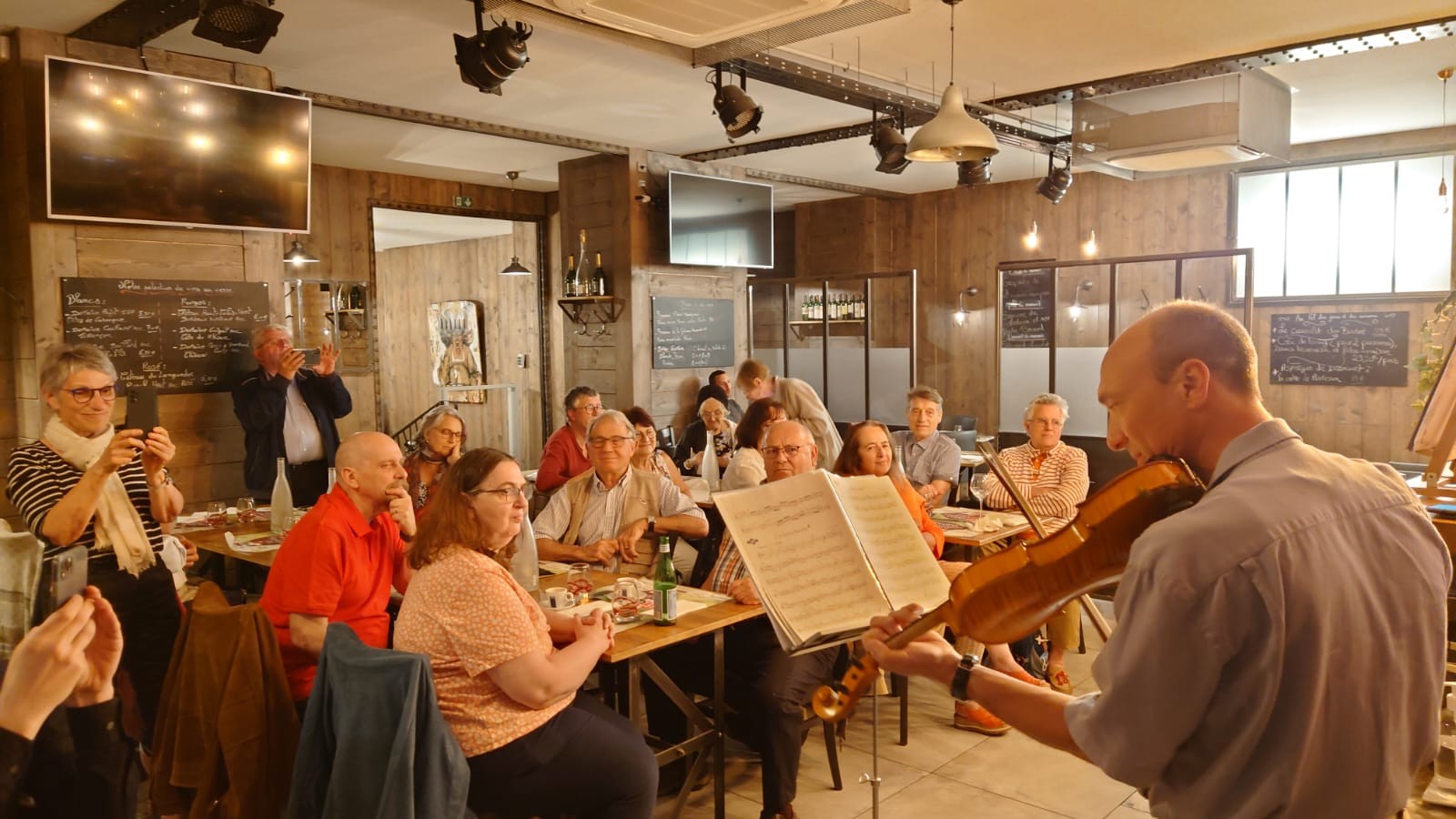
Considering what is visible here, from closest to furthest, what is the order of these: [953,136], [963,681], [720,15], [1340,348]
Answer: [963,681], [720,15], [953,136], [1340,348]

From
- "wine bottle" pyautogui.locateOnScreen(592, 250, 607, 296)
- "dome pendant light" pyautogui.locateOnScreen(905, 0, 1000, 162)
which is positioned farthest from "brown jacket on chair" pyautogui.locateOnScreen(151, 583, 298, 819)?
"wine bottle" pyautogui.locateOnScreen(592, 250, 607, 296)

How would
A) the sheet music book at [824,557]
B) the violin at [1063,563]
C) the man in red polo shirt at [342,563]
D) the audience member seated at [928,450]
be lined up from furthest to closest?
the audience member seated at [928,450] < the man in red polo shirt at [342,563] < the sheet music book at [824,557] < the violin at [1063,563]

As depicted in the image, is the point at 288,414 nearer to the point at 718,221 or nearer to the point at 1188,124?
the point at 718,221

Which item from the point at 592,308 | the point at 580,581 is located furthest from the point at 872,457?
the point at 592,308

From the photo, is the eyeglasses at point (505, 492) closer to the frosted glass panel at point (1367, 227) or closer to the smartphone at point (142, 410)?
the smartphone at point (142, 410)

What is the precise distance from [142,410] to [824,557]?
7.85 feet

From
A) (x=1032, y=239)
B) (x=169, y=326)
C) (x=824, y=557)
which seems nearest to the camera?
(x=824, y=557)

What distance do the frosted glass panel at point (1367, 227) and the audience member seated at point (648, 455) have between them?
6007 mm

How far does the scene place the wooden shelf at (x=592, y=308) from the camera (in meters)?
7.98

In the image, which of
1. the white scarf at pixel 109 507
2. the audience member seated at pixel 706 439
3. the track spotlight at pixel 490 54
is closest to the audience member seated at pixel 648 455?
the audience member seated at pixel 706 439

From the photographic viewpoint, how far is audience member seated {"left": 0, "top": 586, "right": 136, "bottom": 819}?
1196mm

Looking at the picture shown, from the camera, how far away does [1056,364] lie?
26.3ft

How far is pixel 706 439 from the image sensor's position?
652 cm

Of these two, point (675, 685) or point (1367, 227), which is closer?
point (675, 685)
